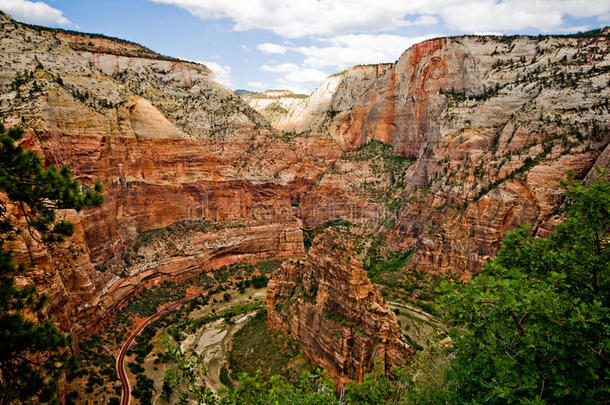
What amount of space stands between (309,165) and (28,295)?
201 ft

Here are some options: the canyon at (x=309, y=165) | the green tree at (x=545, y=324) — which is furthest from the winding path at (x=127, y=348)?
the green tree at (x=545, y=324)

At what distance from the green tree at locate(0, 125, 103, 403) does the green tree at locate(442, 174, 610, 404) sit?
12845mm

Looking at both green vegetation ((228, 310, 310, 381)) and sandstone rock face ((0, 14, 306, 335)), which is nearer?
green vegetation ((228, 310, 310, 381))

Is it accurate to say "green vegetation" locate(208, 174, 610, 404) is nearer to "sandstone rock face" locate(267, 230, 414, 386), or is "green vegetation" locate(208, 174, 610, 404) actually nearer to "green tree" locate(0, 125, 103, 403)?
"green tree" locate(0, 125, 103, 403)

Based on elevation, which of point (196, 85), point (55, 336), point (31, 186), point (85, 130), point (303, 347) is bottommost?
point (303, 347)

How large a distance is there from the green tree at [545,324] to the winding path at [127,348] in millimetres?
29613

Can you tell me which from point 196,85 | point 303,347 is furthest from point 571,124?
point 196,85

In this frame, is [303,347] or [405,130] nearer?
[303,347]

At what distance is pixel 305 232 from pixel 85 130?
42245 millimetres

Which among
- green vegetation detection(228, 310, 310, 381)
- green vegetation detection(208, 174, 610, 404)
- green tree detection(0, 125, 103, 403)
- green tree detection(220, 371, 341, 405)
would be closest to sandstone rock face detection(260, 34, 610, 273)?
green vegetation detection(208, 174, 610, 404)

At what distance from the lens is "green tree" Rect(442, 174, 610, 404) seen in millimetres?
7344

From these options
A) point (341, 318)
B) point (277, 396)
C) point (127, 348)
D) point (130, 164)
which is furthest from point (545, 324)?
point (130, 164)

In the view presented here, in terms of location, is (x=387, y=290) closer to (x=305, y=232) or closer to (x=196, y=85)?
(x=305, y=232)

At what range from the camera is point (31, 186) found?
1128 cm
